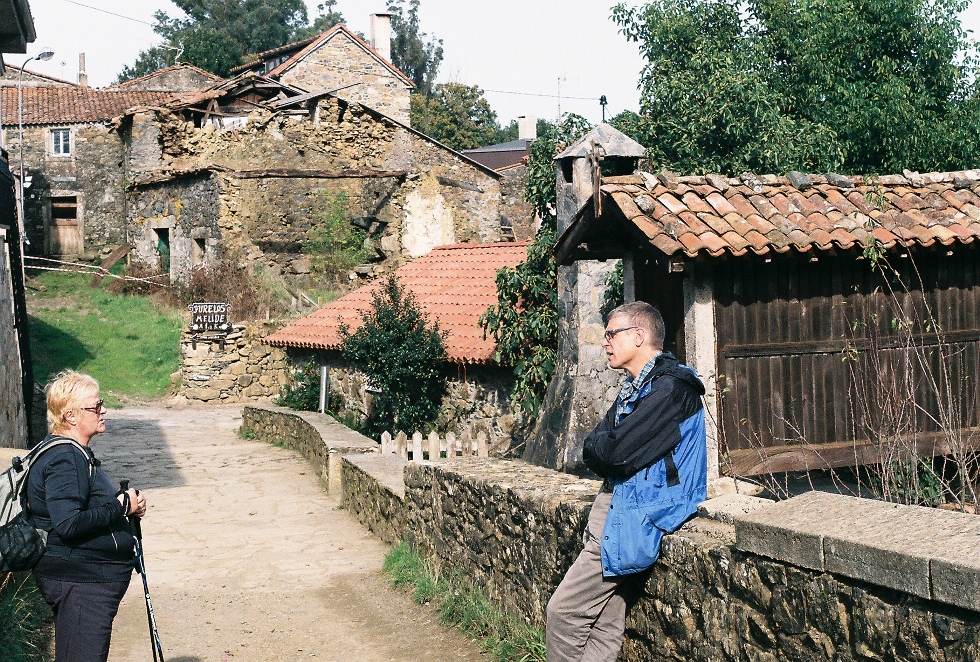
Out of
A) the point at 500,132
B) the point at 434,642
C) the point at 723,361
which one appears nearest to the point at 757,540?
the point at 434,642

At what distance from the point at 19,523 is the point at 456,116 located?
4675 cm

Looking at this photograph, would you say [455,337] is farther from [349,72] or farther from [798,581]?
[349,72]

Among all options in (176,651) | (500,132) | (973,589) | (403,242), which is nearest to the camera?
(973,589)

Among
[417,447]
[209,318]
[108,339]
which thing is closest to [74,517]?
[417,447]

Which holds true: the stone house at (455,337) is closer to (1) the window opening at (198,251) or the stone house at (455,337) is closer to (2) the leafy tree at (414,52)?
(1) the window opening at (198,251)

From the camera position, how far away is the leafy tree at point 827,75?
14.2 m

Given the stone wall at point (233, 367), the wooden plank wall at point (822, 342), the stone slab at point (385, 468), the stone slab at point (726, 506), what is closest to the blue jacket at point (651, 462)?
the stone slab at point (726, 506)

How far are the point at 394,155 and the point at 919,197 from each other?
21540 mm

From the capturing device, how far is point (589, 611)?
3.77 m

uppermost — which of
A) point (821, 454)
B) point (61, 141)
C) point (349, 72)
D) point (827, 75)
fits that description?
point (349, 72)

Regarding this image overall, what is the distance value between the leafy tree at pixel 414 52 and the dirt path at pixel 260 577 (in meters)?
45.9

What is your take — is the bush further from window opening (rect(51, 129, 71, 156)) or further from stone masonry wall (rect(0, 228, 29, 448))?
stone masonry wall (rect(0, 228, 29, 448))

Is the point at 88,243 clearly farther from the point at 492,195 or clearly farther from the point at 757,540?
the point at 757,540

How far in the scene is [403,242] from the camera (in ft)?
87.3
